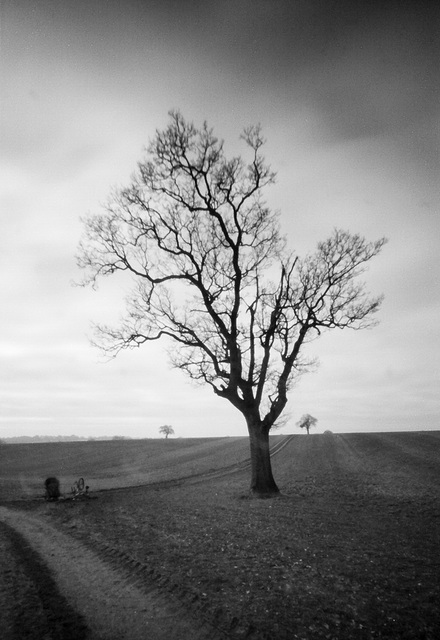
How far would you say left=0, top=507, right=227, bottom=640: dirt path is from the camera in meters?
4.48

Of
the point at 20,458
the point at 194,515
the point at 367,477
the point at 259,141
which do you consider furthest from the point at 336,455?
the point at 20,458

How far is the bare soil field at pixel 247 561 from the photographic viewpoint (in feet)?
15.3

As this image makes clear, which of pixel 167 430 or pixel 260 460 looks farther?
pixel 167 430

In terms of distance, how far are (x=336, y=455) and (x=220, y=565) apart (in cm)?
3163

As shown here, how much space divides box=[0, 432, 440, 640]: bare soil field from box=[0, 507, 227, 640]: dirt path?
34 mm

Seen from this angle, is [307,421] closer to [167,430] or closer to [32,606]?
[167,430]

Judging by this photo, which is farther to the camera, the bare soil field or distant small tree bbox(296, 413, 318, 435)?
distant small tree bbox(296, 413, 318, 435)

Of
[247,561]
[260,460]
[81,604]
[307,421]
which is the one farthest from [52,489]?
[307,421]

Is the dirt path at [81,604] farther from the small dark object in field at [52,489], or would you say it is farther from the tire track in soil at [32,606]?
the small dark object in field at [52,489]

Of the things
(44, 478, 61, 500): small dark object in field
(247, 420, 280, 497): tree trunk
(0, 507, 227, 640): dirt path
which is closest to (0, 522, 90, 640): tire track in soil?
(0, 507, 227, 640): dirt path

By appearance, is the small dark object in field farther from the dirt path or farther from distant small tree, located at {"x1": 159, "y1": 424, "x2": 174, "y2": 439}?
distant small tree, located at {"x1": 159, "y1": 424, "x2": 174, "y2": 439}

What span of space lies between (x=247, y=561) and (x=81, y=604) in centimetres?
336

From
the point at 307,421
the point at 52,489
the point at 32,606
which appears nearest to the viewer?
the point at 32,606

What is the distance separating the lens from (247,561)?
686 centimetres
